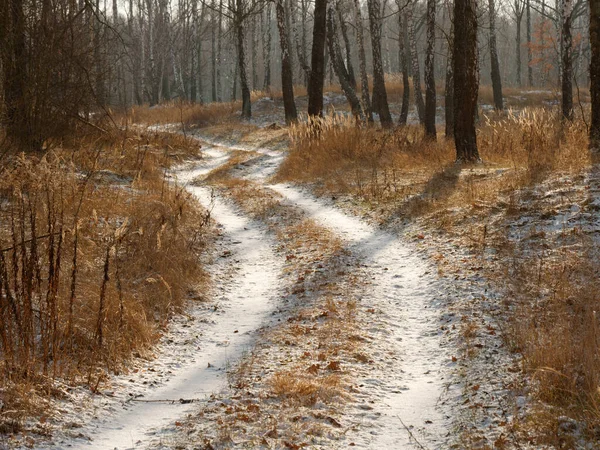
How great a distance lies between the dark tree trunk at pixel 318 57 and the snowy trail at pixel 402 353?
29.0ft

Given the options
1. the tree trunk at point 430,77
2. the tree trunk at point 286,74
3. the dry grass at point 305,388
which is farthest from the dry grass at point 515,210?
the tree trunk at point 286,74

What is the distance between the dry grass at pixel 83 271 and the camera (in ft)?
12.0

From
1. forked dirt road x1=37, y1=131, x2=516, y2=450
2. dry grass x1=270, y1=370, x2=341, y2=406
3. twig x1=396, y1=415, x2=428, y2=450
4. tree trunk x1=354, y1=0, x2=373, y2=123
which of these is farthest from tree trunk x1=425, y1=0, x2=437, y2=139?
twig x1=396, y1=415, x2=428, y2=450

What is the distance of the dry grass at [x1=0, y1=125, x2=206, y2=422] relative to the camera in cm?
367

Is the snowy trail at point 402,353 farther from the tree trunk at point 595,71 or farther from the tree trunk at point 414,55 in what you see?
the tree trunk at point 414,55

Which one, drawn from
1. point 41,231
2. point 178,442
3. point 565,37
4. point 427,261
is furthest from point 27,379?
point 565,37

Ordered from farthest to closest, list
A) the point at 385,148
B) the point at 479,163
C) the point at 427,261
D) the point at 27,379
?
the point at 385,148 < the point at 479,163 < the point at 427,261 < the point at 27,379

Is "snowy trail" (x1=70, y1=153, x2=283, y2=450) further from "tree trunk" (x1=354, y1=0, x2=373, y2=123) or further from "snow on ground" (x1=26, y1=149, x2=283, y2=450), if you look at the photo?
"tree trunk" (x1=354, y1=0, x2=373, y2=123)

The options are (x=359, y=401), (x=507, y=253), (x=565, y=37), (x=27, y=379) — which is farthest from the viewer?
(x=565, y=37)

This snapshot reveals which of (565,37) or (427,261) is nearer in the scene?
(427,261)

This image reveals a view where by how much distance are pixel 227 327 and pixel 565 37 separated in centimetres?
1516

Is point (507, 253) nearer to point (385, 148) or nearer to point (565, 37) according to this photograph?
point (385, 148)

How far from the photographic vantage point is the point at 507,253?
6.24 meters

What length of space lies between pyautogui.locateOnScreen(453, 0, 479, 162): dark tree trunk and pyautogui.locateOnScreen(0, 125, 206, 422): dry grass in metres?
4.87
